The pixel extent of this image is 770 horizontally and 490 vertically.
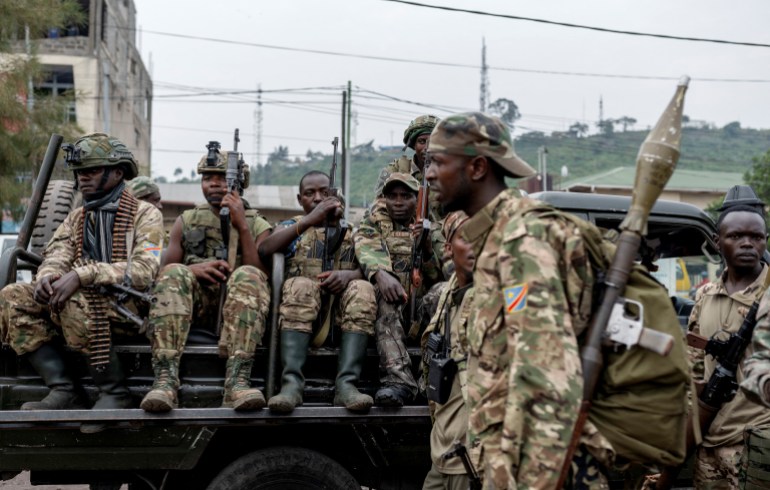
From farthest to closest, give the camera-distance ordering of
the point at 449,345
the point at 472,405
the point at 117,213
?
the point at 117,213 → the point at 449,345 → the point at 472,405

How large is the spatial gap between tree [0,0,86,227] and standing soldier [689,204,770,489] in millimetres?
9774

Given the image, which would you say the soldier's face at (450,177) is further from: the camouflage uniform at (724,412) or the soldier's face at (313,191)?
the soldier's face at (313,191)

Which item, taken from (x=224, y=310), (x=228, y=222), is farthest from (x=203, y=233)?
(x=224, y=310)

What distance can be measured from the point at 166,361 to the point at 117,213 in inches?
39.7

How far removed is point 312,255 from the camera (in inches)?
218

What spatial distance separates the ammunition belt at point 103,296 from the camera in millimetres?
4680

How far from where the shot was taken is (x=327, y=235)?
17.7 feet

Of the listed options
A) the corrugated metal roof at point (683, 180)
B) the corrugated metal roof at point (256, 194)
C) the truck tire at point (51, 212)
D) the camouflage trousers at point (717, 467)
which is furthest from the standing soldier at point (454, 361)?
the corrugated metal roof at point (683, 180)

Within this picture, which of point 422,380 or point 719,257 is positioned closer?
point 422,380

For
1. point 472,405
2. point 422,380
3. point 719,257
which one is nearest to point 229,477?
point 422,380

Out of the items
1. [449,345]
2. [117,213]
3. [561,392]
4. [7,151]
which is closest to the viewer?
[561,392]

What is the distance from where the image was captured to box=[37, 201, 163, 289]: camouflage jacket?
482 centimetres

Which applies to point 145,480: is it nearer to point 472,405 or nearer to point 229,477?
point 229,477

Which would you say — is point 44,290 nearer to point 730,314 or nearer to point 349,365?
point 349,365
